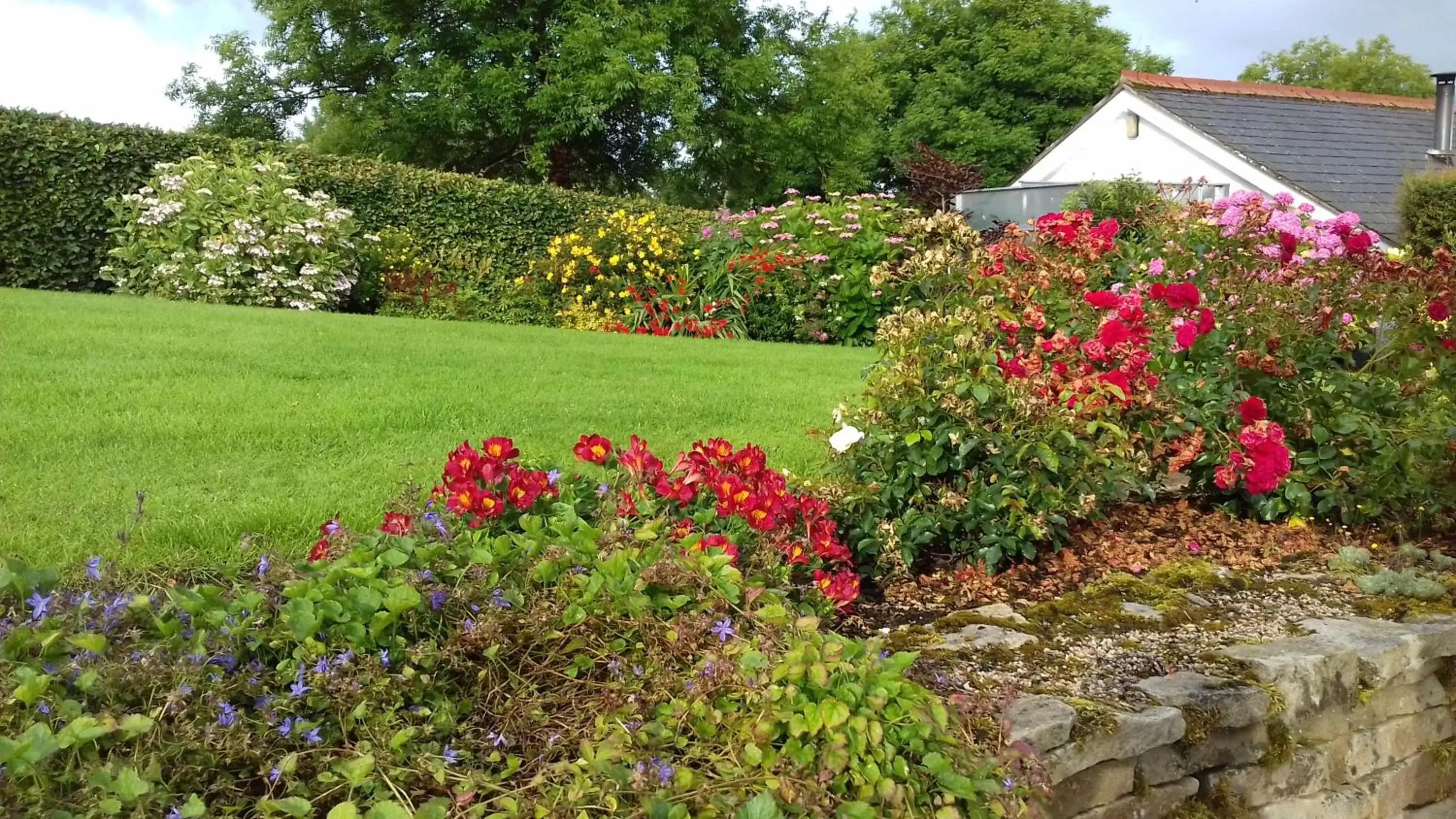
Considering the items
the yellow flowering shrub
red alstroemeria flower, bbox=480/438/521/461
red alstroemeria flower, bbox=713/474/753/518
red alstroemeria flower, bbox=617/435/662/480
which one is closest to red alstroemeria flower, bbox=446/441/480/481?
red alstroemeria flower, bbox=480/438/521/461

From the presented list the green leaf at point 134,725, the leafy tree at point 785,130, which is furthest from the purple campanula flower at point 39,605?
the leafy tree at point 785,130

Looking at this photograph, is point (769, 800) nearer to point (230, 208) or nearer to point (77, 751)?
point (77, 751)

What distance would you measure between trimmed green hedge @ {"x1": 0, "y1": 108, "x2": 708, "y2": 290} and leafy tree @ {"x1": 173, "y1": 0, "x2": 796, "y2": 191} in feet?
18.2

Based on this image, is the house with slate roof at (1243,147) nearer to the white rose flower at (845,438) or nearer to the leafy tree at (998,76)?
the leafy tree at (998,76)

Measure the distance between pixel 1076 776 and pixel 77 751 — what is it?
1.59m

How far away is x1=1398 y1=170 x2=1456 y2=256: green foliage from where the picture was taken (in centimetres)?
1049

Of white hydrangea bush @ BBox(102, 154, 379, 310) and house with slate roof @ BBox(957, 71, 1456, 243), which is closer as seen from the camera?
white hydrangea bush @ BBox(102, 154, 379, 310)

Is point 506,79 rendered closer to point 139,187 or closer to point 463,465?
point 139,187

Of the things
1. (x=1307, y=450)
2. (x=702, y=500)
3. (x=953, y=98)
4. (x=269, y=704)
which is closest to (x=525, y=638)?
(x=269, y=704)

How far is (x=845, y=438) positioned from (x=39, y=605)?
79.6 inches

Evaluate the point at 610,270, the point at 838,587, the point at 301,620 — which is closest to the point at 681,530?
the point at 838,587

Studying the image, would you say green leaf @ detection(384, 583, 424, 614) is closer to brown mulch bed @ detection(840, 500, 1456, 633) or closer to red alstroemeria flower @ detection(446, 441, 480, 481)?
red alstroemeria flower @ detection(446, 441, 480, 481)

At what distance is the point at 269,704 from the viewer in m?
1.49

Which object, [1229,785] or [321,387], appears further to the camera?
[321,387]
